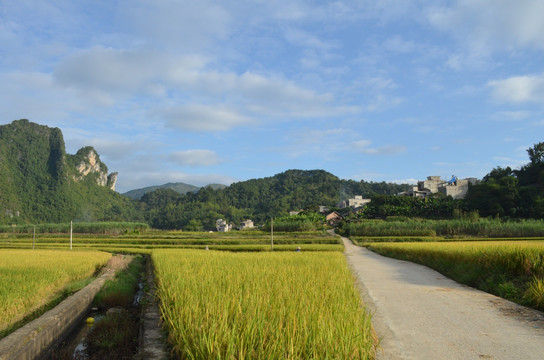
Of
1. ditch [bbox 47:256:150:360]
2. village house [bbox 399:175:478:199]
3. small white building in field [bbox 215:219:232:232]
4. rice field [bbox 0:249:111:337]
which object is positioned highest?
village house [bbox 399:175:478:199]

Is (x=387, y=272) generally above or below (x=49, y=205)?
below

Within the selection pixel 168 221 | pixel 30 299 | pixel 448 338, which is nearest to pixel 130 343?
pixel 30 299

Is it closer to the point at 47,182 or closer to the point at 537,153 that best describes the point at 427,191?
the point at 537,153

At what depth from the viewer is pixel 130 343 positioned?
6.59 metres

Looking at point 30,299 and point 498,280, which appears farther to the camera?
point 498,280

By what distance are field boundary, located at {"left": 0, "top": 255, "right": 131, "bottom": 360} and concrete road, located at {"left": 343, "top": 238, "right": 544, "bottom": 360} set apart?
4.84 meters

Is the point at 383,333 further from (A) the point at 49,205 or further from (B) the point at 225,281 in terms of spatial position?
(A) the point at 49,205

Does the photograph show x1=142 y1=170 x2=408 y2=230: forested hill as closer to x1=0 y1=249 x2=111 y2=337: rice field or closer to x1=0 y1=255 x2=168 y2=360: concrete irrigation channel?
x1=0 y1=249 x2=111 y2=337: rice field

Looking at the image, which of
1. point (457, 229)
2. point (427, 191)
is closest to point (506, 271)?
point (457, 229)

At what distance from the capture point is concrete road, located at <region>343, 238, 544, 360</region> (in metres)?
4.63

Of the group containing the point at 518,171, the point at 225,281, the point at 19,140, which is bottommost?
the point at 225,281

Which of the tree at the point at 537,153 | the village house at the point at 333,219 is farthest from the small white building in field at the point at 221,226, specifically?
the tree at the point at 537,153

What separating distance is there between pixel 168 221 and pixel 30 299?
9994 centimetres

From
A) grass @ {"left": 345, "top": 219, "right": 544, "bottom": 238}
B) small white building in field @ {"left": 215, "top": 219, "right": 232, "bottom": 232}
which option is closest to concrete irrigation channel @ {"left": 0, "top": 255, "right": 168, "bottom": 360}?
grass @ {"left": 345, "top": 219, "right": 544, "bottom": 238}
